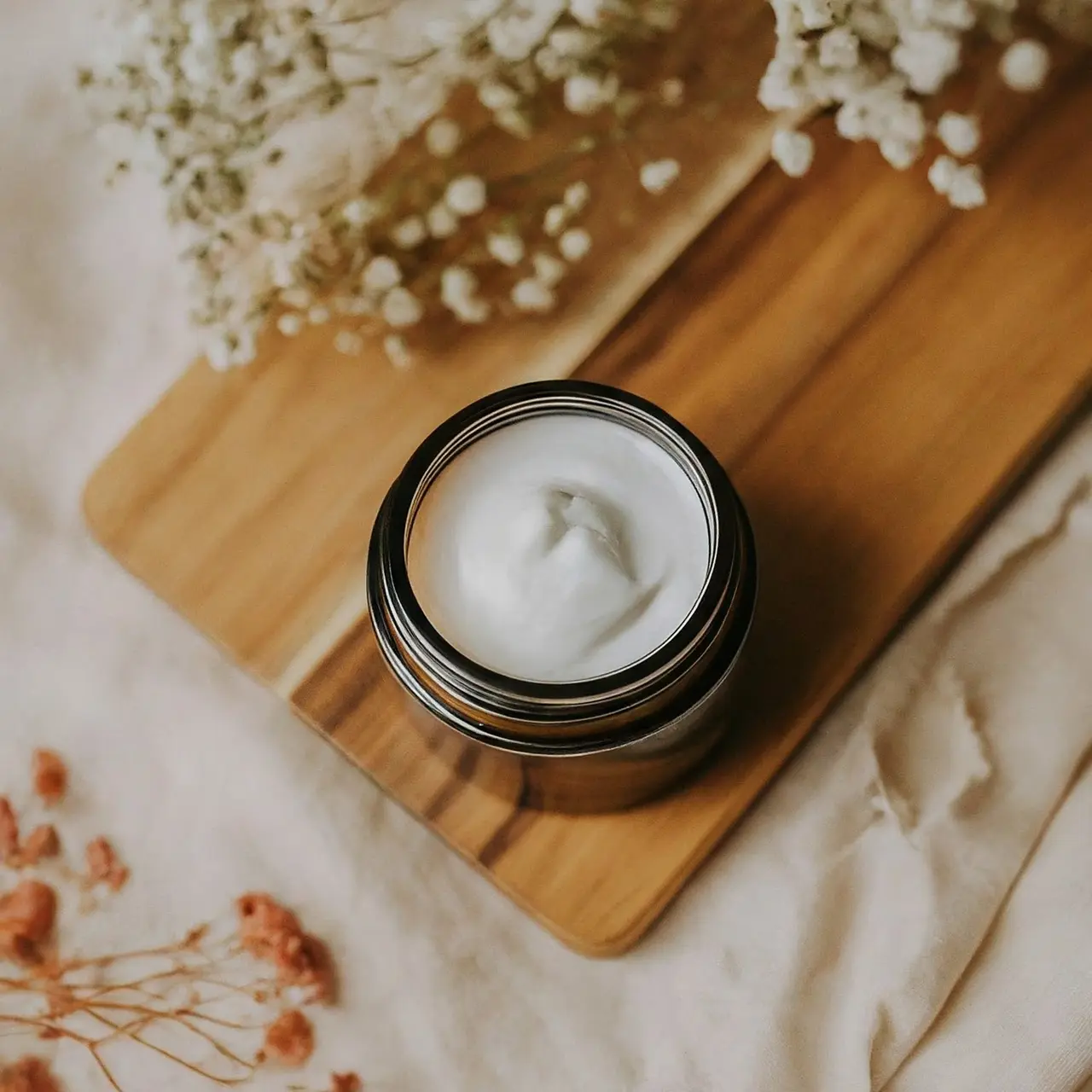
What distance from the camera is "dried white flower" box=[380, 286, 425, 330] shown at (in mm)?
640

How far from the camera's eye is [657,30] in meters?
→ 0.70

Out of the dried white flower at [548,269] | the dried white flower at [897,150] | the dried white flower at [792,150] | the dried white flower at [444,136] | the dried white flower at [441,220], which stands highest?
the dried white flower at [897,150]

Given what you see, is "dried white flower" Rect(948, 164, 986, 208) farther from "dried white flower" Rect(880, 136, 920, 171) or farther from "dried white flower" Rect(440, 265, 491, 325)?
"dried white flower" Rect(440, 265, 491, 325)

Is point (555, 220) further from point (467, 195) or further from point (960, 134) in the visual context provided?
point (960, 134)

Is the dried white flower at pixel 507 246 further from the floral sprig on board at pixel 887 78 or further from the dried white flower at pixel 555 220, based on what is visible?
the floral sprig on board at pixel 887 78

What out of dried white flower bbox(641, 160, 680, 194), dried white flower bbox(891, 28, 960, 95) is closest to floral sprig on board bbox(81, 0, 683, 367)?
dried white flower bbox(641, 160, 680, 194)

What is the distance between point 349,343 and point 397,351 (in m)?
0.02

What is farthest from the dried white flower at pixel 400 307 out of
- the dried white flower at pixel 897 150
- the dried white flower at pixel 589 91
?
the dried white flower at pixel 897 150

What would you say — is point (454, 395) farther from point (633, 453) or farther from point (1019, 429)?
point (1019, 429)

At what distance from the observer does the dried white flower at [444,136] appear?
651mm

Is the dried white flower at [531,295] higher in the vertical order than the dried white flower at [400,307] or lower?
higher

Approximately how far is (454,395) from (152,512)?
16 cm

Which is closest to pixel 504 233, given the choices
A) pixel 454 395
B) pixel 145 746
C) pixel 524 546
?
pixel 454 395

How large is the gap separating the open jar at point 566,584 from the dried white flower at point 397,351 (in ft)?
0.38
